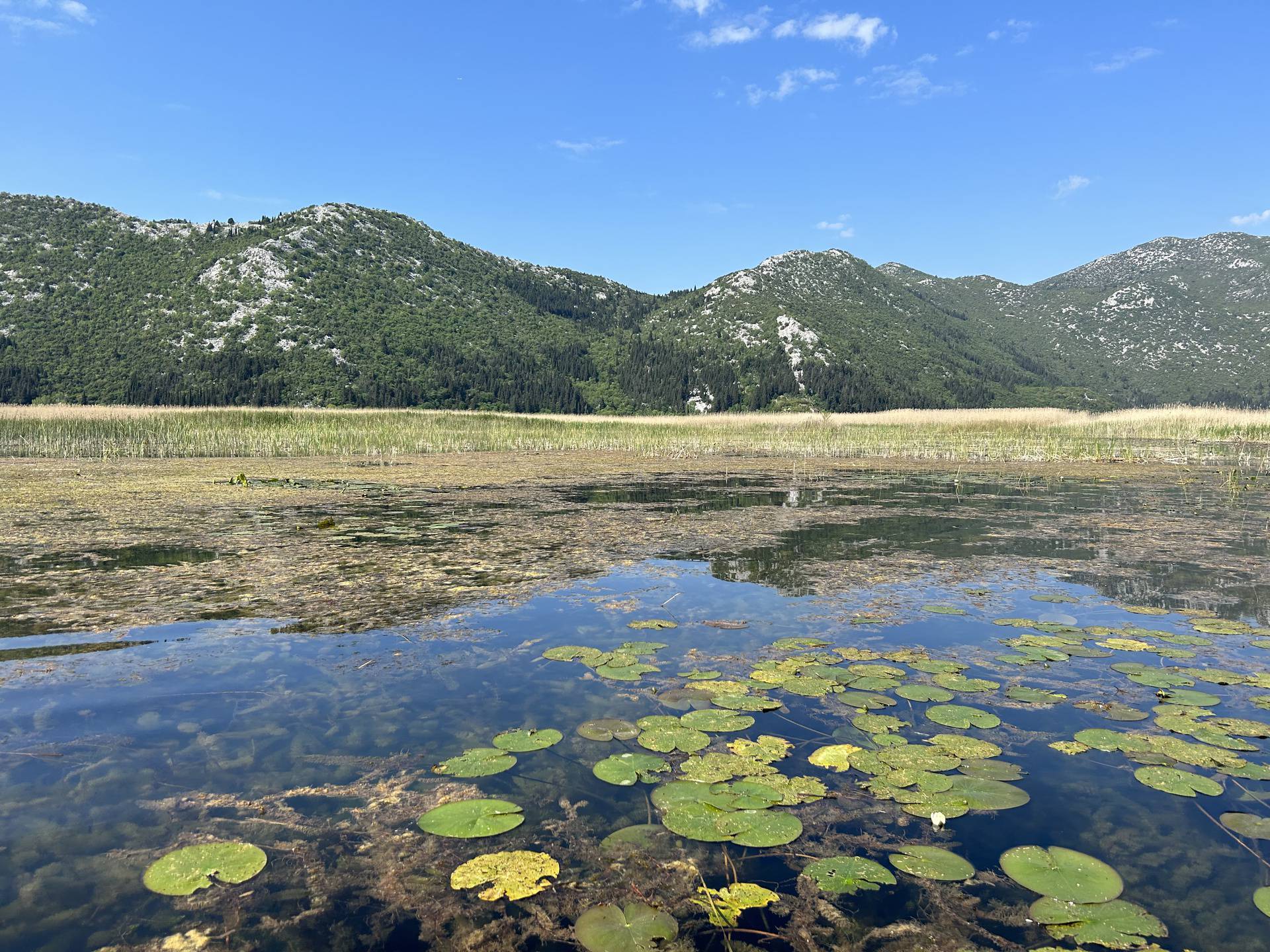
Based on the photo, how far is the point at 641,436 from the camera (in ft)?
143

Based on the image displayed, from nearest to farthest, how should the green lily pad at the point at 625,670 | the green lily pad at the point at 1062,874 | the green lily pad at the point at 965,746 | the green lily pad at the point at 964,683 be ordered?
the green lily pad at the point at 1062,874 → the green lily pad at the point at 965,746 → the green lily pad at the point at 964,683 → the green lily pad at the point at 625,670

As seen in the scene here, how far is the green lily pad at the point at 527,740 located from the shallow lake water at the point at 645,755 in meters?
0.05

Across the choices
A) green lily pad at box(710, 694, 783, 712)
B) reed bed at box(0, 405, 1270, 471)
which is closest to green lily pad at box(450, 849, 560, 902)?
green lily pad at box(710, 694, 783, 712)

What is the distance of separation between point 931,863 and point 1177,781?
5.89 feet

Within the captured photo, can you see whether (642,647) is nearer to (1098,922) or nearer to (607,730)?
(607,730)

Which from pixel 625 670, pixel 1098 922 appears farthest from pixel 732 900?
pixel 625 670

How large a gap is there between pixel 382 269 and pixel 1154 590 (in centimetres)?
15573

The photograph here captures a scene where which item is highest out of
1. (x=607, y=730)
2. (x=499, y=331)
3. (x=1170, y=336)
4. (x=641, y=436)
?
(x=1170, y=336)

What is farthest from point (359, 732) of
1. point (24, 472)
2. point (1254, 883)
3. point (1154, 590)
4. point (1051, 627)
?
point (24, 472)

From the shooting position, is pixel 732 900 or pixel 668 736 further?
pixel 668 736

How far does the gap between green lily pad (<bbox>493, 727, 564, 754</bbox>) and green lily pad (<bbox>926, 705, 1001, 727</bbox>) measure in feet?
8.30

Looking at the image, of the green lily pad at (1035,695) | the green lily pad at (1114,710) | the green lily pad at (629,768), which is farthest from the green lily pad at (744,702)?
the green lily pad at (1114,710)

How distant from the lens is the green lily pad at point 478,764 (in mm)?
3902

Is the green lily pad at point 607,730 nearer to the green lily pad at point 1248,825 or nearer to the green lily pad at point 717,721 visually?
the green lily pad at point 717,721
